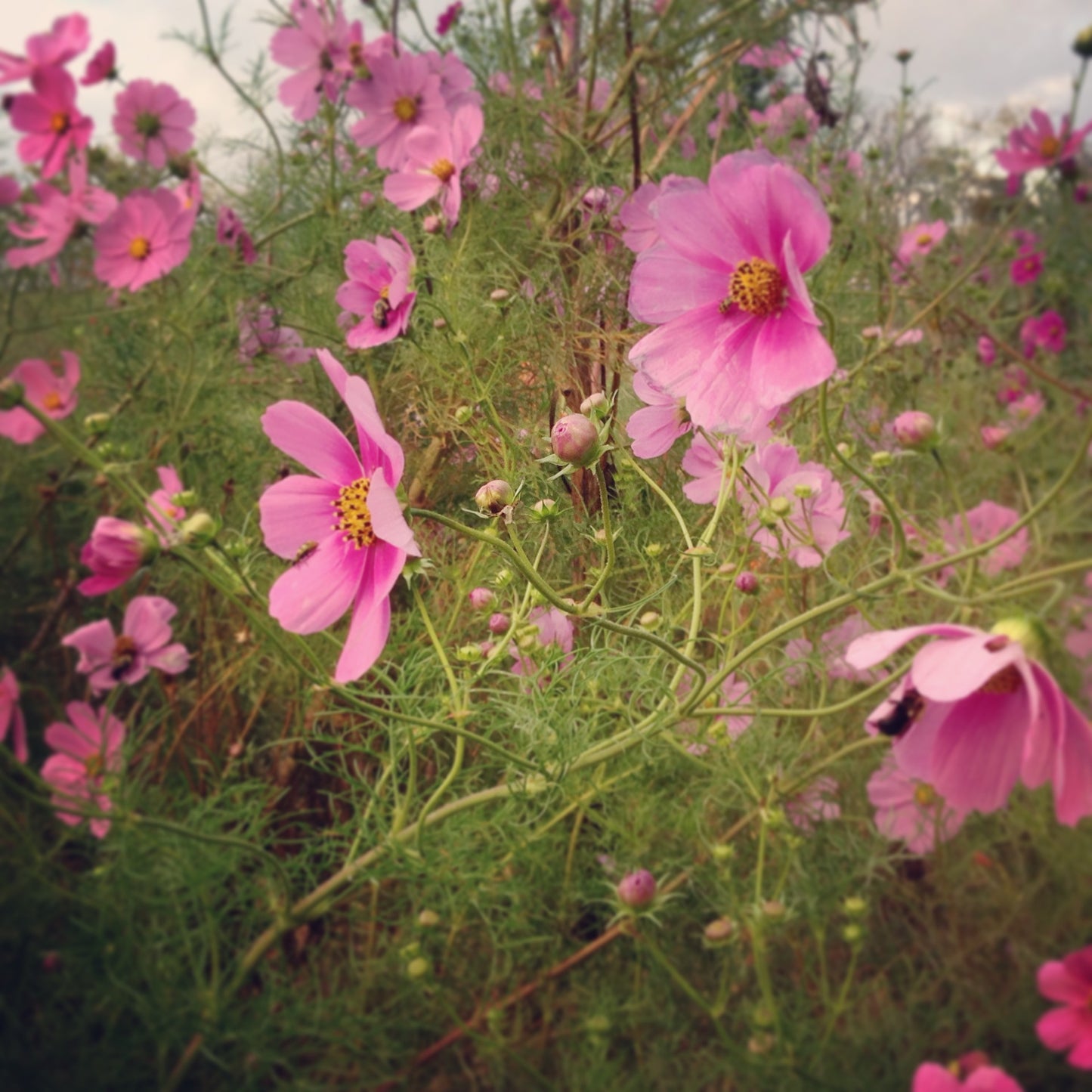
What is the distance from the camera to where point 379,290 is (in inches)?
21.2

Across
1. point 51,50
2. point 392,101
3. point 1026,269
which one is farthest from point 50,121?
point 1026,269

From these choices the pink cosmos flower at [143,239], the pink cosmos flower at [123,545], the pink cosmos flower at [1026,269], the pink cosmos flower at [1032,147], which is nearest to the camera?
the pink cosmos flower at [123,545]

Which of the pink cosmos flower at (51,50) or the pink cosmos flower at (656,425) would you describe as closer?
the pink cosmos flower at (656,425)

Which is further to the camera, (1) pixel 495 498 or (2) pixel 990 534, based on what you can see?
(2) pixel 990 534

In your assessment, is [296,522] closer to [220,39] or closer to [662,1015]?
[662,1015]

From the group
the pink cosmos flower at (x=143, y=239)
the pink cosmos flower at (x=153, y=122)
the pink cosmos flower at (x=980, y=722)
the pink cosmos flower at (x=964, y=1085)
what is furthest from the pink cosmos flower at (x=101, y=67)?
the pink cosmos flower at (x=964, y=1085)

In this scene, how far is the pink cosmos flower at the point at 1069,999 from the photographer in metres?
0.63

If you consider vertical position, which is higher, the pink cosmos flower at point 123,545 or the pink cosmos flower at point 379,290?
the pink cosmos flower at point 379,290

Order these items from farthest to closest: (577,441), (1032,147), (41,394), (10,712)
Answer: (1032,147), (41,394), (10,712), (577,441)

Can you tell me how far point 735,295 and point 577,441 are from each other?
10cm

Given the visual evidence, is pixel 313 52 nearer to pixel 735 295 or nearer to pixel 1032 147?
pixel 735 295

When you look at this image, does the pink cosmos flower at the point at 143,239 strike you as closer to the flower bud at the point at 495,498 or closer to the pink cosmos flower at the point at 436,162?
the pink cosmos flower at the point at 436,162

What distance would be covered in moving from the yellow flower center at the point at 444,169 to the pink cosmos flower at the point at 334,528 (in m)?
0.27

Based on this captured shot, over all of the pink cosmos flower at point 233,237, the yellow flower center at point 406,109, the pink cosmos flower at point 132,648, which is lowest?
the pink cosmos flower at point 132,648
